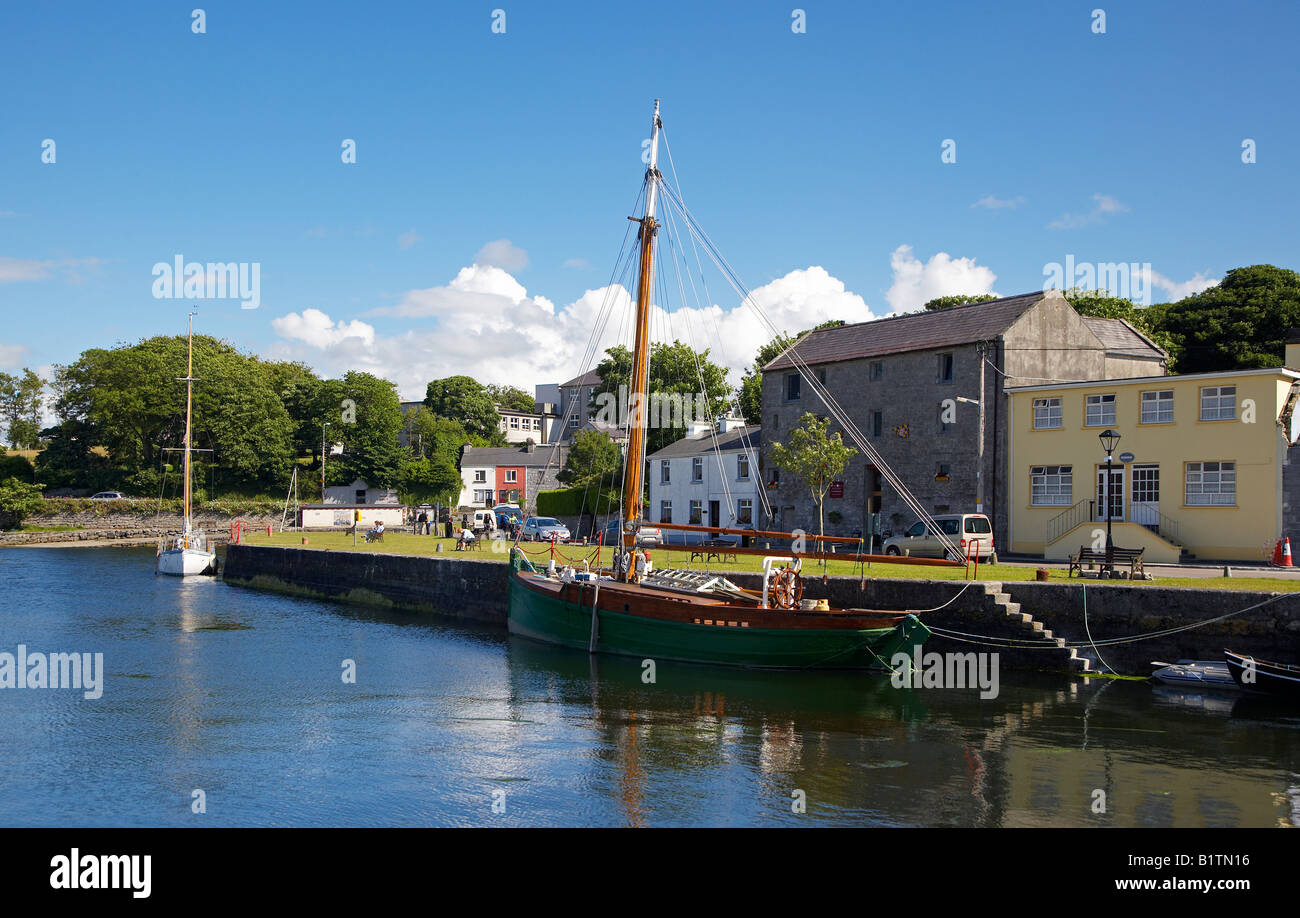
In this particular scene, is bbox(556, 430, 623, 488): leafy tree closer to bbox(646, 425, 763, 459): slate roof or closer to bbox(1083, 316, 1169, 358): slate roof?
bbox(646, 425, 763, 459): slate roof

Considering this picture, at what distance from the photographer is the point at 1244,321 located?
58.9 m

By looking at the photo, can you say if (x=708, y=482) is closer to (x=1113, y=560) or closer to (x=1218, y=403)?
(x=1218, y=403)

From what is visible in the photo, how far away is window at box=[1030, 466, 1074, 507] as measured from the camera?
1517 inches

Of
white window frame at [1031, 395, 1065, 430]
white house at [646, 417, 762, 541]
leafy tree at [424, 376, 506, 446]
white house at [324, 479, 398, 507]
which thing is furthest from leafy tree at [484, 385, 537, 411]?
white window frame at [1031, 395, 1065, 430]

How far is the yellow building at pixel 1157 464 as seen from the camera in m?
33.3

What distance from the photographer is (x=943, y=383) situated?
43.8m

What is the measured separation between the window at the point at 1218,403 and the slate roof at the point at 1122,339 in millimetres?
10193

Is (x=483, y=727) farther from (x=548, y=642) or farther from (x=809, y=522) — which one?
(x=809, y=522)

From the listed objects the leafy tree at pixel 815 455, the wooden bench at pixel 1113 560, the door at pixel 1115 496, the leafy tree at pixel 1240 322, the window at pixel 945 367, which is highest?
the leafy tree at pixel 1240 322

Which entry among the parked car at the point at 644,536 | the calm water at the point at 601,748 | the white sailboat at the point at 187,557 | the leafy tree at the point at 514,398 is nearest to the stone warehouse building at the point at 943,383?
the parked car at the point at 644,536

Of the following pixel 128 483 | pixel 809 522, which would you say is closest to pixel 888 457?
pixel 809 522

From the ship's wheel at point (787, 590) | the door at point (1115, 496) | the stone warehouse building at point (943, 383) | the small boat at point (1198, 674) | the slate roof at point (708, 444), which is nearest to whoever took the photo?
the small boat at point (1198, 674)

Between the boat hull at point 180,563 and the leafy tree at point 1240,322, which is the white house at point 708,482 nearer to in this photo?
the boat hull at point 180,563
